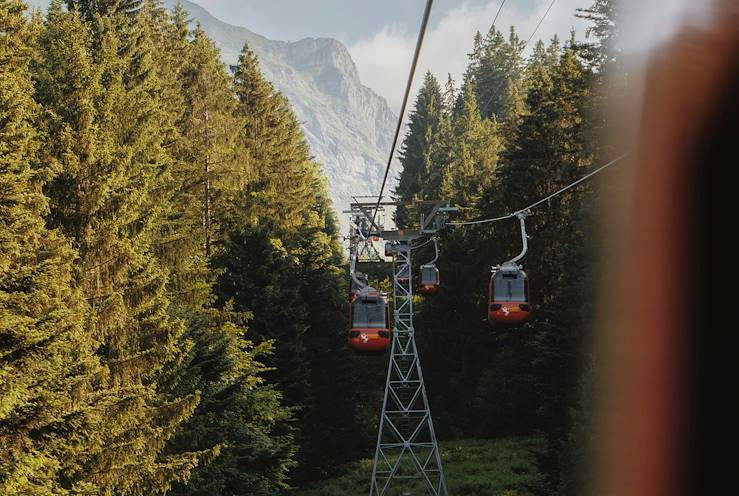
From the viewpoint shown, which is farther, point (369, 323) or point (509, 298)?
point (369, 323)

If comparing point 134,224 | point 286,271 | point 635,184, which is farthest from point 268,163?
point 635,184

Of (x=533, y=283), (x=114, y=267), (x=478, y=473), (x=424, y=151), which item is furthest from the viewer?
(x=424, y=151)

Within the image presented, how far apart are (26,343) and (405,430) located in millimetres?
29152

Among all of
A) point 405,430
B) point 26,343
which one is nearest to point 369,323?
point 26,343

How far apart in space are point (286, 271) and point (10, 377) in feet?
81.9

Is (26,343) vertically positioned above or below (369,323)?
above

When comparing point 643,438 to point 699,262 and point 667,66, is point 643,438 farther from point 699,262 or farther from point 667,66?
point 667,66

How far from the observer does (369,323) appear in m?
22.0

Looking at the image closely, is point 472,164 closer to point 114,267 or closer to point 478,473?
point 478,473

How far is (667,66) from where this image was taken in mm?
8305

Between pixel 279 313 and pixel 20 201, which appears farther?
pixel 279 313

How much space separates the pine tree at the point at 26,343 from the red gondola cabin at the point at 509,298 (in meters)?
10.1

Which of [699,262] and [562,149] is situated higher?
[562,149]

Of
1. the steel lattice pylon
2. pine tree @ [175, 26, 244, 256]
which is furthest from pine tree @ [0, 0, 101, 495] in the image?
pine tree @ [175, 26, 244, 256]
